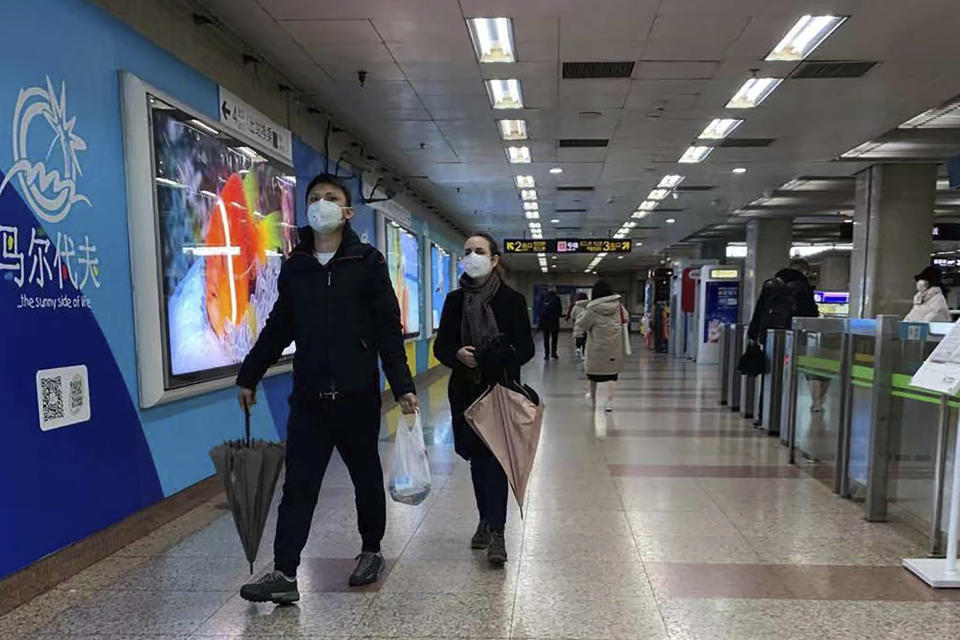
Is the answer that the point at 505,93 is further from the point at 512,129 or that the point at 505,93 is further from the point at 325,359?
the point at 325,359

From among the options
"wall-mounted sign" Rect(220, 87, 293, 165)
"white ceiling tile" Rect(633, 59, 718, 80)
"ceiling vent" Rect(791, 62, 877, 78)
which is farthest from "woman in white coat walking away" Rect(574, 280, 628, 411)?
"wall-mounted sign" Rect(220, 87, 293, 165)

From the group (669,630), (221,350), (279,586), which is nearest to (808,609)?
(669,630)

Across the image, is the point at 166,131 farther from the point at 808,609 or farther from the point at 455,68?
the point at 808,609

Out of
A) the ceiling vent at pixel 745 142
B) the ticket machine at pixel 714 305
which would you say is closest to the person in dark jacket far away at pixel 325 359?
the ceiling vent at pixel 745 142

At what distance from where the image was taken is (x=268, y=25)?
14.5 ft

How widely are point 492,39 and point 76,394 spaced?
3.59m

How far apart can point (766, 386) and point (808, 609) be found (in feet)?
13.3

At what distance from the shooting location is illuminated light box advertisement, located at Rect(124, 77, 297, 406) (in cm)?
351

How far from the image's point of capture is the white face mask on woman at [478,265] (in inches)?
122

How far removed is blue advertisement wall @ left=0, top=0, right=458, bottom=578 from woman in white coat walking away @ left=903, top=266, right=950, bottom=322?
734 cm

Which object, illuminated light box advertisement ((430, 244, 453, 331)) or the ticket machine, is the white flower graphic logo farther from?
the ticket machine

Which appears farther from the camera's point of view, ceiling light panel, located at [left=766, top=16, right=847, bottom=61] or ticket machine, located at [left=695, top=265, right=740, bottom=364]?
ticket machine, located at [left=695, top=265, right=740, bottom=364]

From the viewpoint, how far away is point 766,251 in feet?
48.5

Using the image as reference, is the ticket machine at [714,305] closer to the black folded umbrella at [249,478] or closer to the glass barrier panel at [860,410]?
the glass barrier panel at [860,410]
